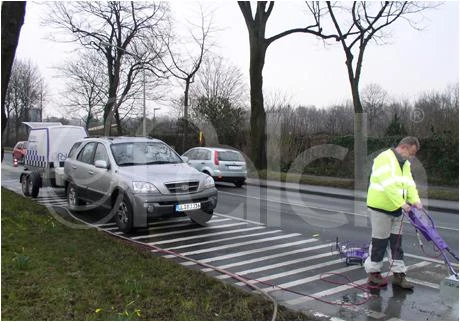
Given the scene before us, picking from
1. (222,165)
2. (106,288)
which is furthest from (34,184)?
(106,288)

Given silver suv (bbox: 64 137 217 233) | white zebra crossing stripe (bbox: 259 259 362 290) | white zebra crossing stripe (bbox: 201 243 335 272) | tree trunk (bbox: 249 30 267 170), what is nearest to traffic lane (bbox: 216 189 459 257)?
white zebra crossing stripe (bbox: 201 243 335 272)

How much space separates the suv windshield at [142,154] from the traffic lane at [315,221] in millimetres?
2562

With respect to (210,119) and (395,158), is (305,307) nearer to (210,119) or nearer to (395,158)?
(395,158)

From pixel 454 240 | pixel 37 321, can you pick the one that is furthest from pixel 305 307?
pixel 454 240

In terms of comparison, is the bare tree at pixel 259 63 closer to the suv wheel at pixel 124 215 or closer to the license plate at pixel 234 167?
the license plate at pixel 234 167

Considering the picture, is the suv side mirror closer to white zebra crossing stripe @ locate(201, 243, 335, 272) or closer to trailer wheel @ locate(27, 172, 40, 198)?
white zebra crossing stripe @ locate(201, 243, 335, 272)

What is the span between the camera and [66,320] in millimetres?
4246

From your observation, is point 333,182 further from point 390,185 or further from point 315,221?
point 390,185

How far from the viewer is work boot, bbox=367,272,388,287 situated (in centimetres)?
586

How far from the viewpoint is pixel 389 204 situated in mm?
5793

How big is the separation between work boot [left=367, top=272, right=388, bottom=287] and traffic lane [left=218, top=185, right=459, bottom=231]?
17.8ft

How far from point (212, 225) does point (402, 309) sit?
5379mm

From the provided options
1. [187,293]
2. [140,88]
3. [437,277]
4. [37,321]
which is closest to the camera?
[37,321]

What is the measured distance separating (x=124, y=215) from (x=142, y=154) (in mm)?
1518
